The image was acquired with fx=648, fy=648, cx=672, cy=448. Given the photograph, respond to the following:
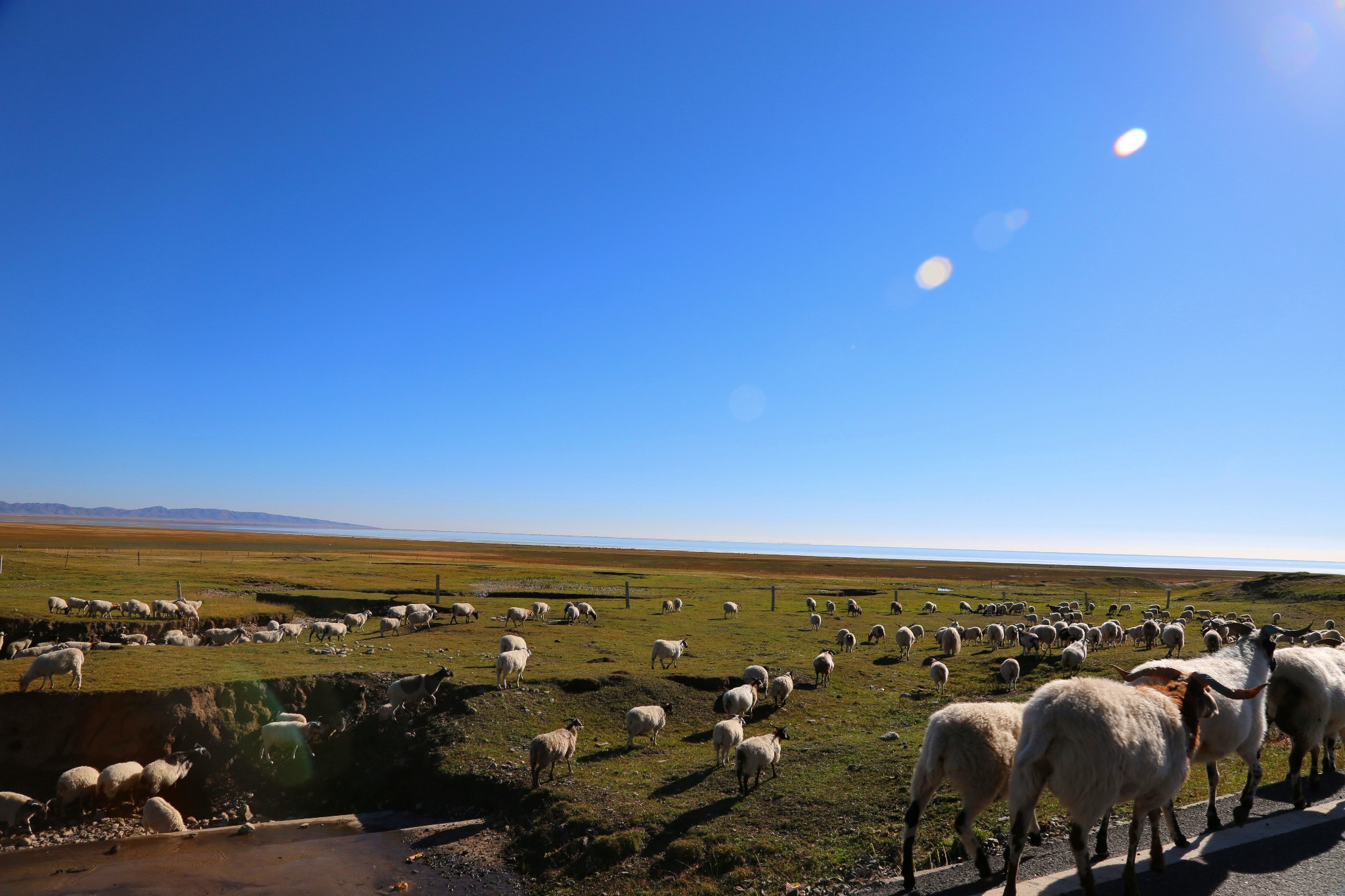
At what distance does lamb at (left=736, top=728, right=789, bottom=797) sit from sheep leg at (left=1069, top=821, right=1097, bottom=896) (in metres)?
7.08

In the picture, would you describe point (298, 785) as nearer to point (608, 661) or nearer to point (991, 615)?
point (608, 661)

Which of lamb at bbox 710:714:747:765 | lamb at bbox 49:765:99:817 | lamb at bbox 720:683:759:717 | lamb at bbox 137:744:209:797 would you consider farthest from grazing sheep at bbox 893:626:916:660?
lamb at bbox 49:765:99:817

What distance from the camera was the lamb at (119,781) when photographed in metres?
15.6

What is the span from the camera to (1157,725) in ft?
23.0

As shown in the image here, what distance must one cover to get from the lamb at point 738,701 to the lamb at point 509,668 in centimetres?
643

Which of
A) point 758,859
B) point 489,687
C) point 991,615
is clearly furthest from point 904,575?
point 758,859

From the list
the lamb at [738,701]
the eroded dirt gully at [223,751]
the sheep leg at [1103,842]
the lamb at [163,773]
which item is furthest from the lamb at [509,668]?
the sheep leg at [1103,842]

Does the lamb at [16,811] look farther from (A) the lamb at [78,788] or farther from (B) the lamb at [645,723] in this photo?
(B) the lamb at [645,723]

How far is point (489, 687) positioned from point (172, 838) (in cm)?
768

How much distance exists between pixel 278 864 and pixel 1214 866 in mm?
15616

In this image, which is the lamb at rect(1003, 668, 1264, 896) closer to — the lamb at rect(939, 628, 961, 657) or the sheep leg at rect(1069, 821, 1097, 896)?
the sheep leg at rect(1069, 821, 1097, 896)

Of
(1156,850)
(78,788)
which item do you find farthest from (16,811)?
(1156,850)

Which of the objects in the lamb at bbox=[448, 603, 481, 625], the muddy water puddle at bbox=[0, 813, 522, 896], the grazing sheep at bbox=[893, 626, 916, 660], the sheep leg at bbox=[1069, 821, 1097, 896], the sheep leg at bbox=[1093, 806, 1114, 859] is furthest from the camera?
the lamb at bbox=[448, 603, 481, 625]

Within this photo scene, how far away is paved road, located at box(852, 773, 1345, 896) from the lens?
23.8ft
